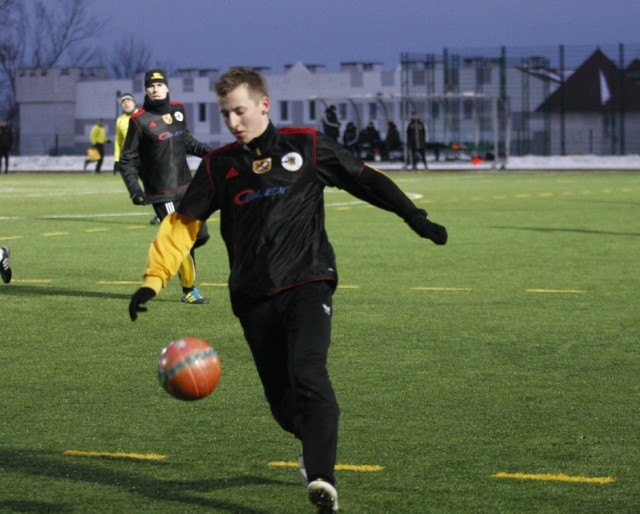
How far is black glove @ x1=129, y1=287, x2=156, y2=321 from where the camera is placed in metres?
5.09

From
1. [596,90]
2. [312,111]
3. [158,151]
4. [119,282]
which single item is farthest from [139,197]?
[312,111]

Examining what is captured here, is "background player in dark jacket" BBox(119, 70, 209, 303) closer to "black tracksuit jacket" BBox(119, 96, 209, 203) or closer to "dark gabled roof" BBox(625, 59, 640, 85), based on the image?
"black tracksuit jacket" BBox(119, 96, 209, 203)

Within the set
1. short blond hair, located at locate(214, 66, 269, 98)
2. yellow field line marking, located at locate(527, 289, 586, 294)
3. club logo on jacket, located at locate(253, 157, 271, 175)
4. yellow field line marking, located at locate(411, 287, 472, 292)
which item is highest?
short blond hair, located at locate(214, 66, 269, 98)

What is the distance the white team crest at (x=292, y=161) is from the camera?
5.39 metres

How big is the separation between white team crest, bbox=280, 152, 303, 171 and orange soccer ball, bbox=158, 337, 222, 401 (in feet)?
2.61

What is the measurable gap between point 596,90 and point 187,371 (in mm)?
55571

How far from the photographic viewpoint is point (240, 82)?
17.2ft

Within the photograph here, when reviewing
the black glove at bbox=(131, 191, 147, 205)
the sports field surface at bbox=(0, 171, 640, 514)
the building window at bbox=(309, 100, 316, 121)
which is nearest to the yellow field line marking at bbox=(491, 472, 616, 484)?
the sports field surface at bbox=(0, 171, 640, 514)

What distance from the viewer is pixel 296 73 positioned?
3971 inches

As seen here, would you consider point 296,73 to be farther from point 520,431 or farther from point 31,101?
point 520,431

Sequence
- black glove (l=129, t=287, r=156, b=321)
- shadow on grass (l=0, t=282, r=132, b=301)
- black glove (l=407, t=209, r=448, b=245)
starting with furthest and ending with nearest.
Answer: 1. shadow on grass (l=0, t=282, r=132, b=301)
2. black glove (l=407, t=209, r=448, b=245)
3. black glove (l=129, t=287, r=156, b=321)

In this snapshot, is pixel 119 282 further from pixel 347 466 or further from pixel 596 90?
pixel 596 90

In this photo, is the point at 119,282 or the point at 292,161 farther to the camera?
the point at 119,282

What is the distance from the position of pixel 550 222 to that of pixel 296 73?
80580 mm
